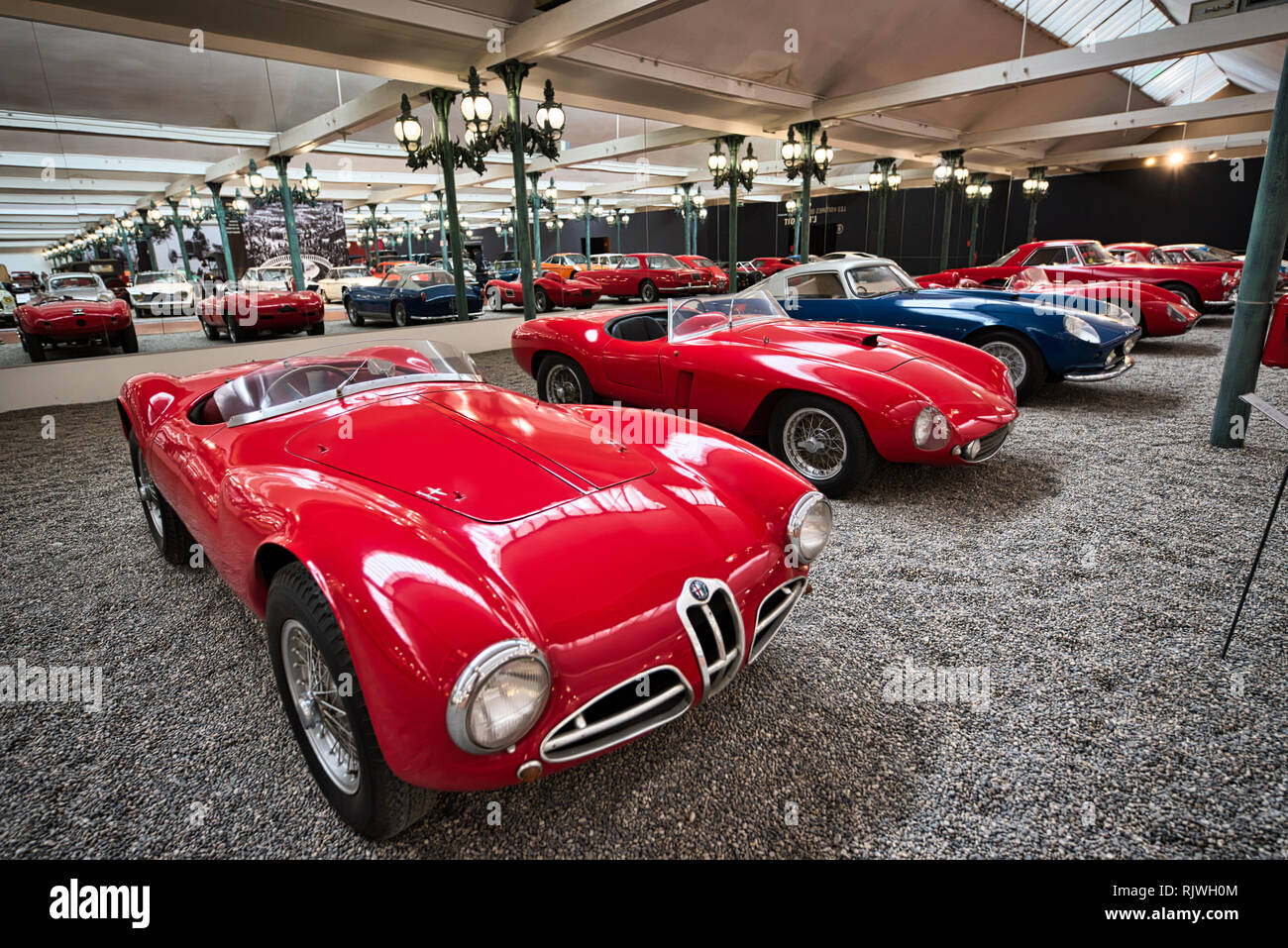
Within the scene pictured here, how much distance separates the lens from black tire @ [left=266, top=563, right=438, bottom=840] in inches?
59.5

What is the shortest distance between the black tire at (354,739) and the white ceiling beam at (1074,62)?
44.1ft

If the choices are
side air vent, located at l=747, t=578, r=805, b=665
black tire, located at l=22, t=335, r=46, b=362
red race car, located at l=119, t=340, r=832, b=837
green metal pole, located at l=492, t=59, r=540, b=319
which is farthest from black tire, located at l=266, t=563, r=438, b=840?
green metal pole, located at l=492, t=59, r=540, b=319

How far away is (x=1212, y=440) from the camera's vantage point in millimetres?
4727

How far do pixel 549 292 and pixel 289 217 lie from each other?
5.67 metres

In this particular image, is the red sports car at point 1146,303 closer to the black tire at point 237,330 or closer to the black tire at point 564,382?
the black tire at point 564,382

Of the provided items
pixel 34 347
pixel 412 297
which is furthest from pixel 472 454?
pixel 412 297

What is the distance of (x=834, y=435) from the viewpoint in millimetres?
3818

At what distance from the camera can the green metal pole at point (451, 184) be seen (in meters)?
9.55

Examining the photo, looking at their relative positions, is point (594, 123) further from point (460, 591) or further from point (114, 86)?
point (460, 591)

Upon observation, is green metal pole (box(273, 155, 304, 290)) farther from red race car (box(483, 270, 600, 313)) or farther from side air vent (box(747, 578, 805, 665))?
side air vent (box(747, 578, 805, 665))

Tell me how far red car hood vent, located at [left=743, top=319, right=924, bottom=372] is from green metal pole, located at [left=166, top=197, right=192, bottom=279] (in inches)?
297

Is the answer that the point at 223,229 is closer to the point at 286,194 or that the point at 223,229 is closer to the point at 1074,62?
the point at 286,194

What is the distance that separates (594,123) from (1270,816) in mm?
15956

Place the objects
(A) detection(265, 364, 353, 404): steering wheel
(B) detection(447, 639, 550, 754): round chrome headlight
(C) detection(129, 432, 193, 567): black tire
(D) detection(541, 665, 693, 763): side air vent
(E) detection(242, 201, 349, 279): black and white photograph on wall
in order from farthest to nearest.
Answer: (E) detection(242, 201, 349, 279): black and white photograph on wall, (C) detection(129, 432, 193, 567): black tire, (A) detection(265, 364, 353, 404): steering wheel, (D) detection(541, 665, 693, 763): side air vent, (B) detection(447, 639, 550, 754): round chrome headlight
